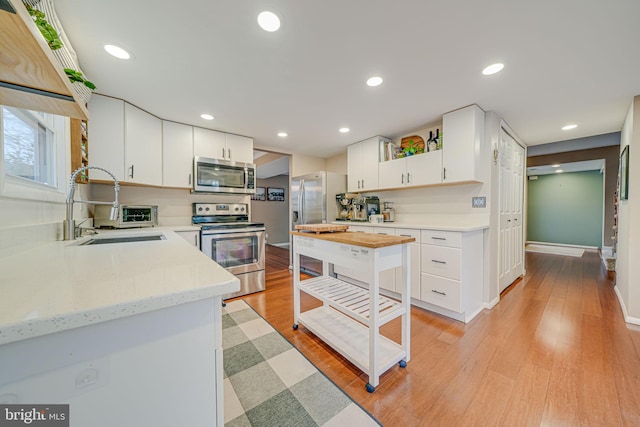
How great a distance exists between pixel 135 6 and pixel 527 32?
2.33 m

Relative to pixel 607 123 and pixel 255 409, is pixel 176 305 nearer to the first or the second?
pixel 255 409

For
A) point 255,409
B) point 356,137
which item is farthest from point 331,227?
point 356,137

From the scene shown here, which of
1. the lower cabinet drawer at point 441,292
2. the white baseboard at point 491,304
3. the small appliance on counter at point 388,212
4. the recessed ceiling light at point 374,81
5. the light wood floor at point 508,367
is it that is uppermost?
the recessed ceiling light at point 374,81

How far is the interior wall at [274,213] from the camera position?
677 cm

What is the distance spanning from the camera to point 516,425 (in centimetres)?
116

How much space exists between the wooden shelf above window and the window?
384 mm

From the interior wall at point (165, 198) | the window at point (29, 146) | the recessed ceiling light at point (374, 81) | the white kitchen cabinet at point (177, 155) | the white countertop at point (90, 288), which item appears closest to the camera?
the white countertop at point (90, 288)

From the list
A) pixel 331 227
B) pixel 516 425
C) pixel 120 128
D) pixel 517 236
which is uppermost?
pixel 120 128

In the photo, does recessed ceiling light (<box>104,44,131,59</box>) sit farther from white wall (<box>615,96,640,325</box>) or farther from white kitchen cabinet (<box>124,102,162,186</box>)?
white wall (<box>615,96,640,325</box>)

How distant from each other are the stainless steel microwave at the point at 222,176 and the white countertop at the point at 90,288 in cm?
220

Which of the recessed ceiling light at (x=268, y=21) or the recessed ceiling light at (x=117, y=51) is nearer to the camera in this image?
the recessed ceiling light at (x=268, y=21)

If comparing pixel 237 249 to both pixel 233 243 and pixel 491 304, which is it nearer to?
pixel 233 243

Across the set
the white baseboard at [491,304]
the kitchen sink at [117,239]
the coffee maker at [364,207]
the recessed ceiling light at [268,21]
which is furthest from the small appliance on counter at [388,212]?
the kitchen sink at [117,239]

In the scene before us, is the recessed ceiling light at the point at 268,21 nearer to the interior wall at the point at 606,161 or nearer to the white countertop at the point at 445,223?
the white countertop at the point at 445,223
